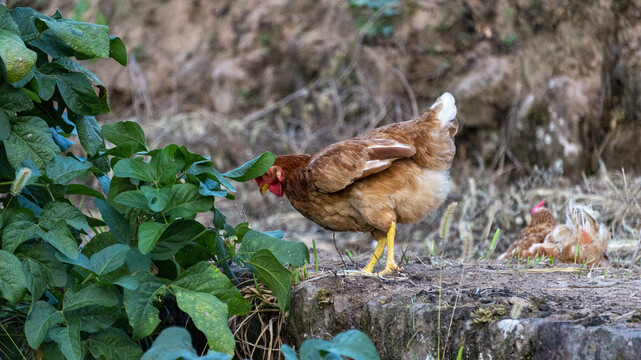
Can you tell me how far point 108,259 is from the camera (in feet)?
6.28

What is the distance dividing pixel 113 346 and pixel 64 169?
0.59 m

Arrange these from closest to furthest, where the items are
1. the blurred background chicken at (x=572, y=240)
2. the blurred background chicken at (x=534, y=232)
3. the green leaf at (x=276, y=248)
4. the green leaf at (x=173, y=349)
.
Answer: the green leaf at (x=173, y=349), the green leaf at (x=276, y=248), the blurred background chicken at (x=572, y=240), the blurred background chicken at (x=534, y=232)

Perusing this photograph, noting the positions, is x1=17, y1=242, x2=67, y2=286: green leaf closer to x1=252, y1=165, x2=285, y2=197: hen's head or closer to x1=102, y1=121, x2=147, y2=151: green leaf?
x1=102, y1=121, x2=147, y2=151: green leaf

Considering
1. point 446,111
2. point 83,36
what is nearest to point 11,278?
point 83,36

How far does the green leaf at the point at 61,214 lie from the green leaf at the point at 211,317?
390 mm

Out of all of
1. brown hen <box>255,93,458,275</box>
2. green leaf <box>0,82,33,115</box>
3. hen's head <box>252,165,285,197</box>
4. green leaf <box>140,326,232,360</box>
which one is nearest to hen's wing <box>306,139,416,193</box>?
brown hen <box>255,93,458,275</box>

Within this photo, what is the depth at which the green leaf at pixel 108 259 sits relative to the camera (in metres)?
1.90

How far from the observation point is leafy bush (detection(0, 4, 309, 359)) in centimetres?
189

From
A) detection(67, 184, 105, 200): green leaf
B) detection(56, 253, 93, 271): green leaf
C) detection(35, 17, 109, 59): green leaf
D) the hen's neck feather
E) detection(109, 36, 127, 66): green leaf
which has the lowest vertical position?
the hen's neck feather

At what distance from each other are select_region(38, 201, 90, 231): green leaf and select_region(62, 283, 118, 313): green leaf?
193mm

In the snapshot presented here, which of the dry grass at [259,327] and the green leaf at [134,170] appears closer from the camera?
the green leaf at [134,170]

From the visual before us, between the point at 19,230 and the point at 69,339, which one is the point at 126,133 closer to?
the point at 19,230

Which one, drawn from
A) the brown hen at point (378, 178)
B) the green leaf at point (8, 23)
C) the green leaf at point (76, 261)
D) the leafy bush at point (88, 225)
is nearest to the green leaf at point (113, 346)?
the leafy bush at point (88, 225)

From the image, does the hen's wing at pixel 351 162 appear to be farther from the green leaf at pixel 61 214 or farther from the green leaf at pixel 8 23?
the green leaf at pixel 8 23
